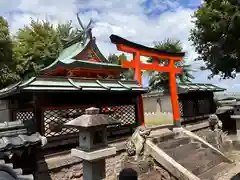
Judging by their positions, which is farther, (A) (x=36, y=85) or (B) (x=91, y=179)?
(A) (x=36, y=85)

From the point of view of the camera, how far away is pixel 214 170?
7.86m

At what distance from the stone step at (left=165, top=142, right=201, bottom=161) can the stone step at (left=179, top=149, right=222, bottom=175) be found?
6.9 inches

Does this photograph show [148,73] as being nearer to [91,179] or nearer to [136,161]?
[136,161]

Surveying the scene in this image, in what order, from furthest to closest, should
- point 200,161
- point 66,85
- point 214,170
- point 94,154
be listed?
point 200,161 < point 214,170 < point 66,85 < point 94,154

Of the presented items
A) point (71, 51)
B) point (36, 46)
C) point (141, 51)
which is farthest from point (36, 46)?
point (141, 51)

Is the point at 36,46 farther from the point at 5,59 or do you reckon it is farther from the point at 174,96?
the point at 174,96

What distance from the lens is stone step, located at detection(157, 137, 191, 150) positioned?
336 inches

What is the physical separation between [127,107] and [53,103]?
3335mm

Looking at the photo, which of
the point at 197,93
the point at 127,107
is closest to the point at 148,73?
the point at 197,93

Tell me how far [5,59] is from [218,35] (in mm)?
18069

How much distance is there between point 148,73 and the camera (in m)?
22.8

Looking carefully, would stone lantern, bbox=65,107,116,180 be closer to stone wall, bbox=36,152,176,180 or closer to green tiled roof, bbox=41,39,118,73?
stone wall, bbox=36,152,176,180

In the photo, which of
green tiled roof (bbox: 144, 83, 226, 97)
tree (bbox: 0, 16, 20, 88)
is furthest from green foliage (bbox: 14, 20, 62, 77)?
green tiled roof (bbox: 144, 83, 226, 97)

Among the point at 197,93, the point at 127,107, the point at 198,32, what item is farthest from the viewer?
the point at 198,32
